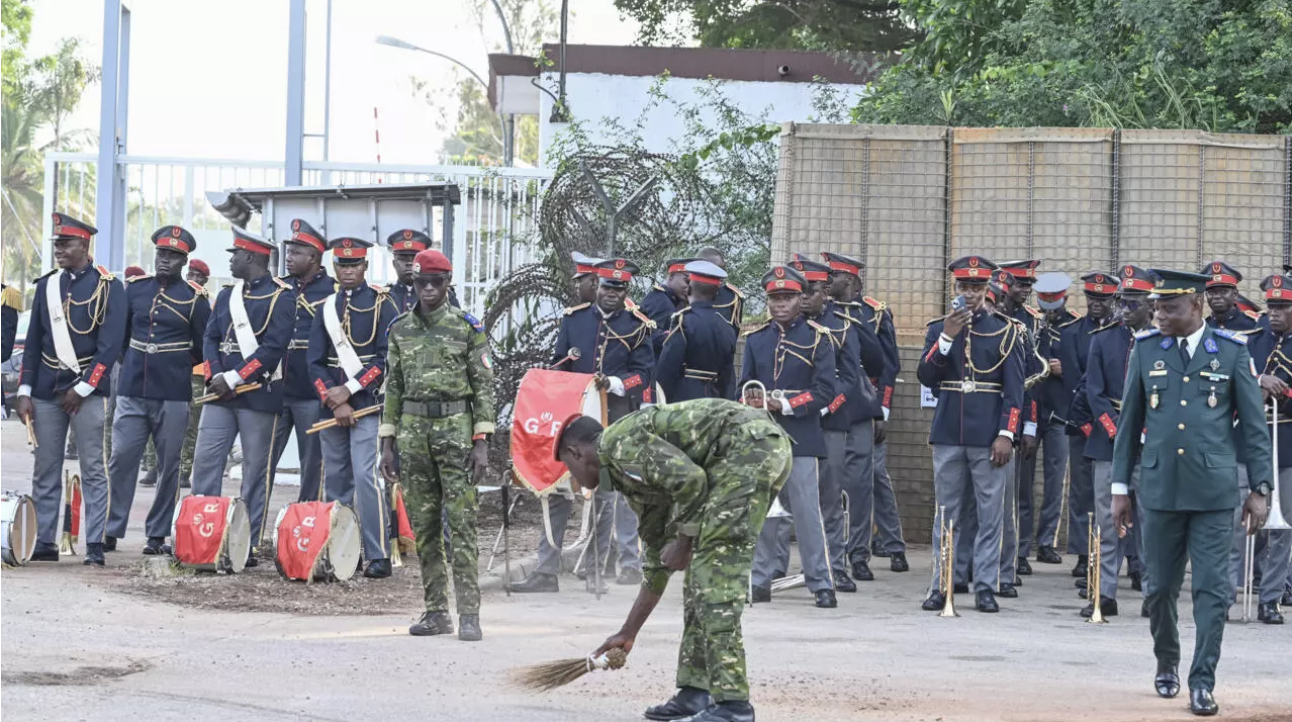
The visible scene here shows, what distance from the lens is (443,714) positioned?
7129 mm

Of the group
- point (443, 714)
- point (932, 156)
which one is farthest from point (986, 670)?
point (932, 156)

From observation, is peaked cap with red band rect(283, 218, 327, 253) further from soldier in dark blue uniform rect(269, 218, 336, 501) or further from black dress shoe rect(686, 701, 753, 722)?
black dress shoe rect(686, 701, 753, 722)

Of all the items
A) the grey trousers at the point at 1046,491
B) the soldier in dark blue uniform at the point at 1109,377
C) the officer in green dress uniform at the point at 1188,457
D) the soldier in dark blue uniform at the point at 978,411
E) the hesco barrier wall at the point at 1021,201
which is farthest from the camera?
the hesco barrier wall at the point at 1021,201

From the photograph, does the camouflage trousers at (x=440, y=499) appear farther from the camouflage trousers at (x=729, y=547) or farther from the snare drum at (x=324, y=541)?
the camouflage trousers at (x=729, y=547)

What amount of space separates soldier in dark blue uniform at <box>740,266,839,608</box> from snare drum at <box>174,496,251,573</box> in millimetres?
3556

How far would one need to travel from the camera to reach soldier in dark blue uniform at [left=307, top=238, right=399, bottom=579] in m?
11.5

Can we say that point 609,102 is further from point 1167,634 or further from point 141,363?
point 1167,634

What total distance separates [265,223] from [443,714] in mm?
8752

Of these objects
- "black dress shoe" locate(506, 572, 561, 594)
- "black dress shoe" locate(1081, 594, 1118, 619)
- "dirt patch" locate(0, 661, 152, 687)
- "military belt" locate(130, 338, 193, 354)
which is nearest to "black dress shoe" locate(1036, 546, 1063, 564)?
"black dress shoe" locate(1081, 594, 1118, 619)

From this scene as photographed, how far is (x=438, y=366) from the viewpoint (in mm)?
9406

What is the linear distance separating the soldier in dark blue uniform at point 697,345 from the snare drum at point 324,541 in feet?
8.00

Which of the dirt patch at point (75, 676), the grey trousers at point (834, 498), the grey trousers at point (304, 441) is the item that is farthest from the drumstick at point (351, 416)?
the dirt patch at point (75, 676)

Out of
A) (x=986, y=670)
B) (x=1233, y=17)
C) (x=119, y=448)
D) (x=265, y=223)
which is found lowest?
(x=986, y=670)

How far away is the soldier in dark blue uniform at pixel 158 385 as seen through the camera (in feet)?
40.2
